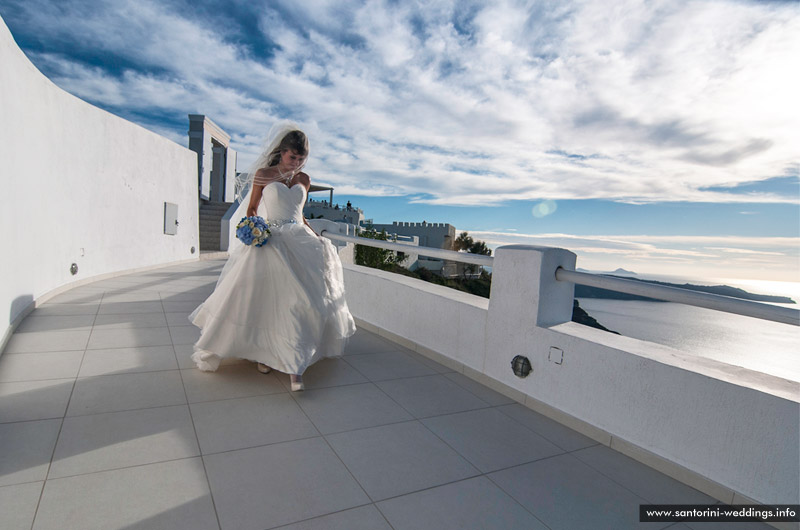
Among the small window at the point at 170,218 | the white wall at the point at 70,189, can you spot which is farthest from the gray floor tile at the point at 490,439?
the small window at the point at 170,218

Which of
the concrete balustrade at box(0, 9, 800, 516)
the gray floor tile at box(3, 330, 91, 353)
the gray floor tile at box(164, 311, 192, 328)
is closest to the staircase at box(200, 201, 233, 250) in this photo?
the concrete balustrade at box(0, 9, 800, 516)

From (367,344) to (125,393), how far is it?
1.90 m

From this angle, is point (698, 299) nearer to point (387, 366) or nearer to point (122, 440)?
point (387, 366)

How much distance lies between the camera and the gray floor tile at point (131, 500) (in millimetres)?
1316

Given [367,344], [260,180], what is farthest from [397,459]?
[260,180]

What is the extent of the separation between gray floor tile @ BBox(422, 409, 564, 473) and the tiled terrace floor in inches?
0.4

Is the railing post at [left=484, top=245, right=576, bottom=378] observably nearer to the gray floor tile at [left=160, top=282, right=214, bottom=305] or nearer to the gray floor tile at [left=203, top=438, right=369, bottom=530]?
the gray floor tile at [left=203, top=438, right=369, bottom=530]

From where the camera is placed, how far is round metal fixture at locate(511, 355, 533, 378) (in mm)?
2479

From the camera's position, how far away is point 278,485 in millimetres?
1572

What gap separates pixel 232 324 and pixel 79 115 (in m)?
4.76

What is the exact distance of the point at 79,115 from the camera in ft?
17.0

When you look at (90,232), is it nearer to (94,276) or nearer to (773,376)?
(94,276)

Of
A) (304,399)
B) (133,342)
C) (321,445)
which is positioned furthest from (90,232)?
(321,445)

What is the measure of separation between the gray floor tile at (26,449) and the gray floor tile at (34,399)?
0.09 meters
